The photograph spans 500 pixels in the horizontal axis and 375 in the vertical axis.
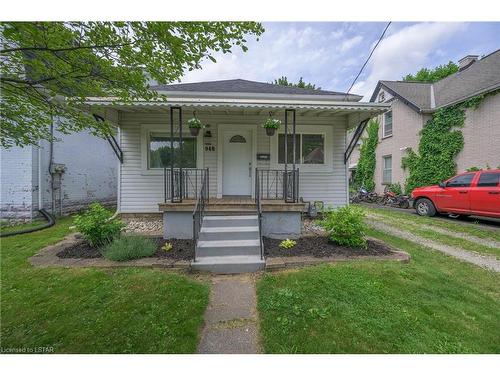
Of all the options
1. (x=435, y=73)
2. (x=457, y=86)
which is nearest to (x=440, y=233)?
(x=457, y=86)

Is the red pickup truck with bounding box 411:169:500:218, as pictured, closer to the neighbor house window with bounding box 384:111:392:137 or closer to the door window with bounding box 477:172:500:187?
the door window with bounding box 477:172:500:187

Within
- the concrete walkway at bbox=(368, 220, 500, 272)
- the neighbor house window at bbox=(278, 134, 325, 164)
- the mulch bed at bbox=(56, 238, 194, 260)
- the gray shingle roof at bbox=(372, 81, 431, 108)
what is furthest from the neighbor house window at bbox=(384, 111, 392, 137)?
the mulch bed at bbox=(56, 238, 194, 260)

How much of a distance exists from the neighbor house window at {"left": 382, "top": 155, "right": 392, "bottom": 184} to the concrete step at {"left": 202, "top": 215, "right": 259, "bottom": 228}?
39.8 feet

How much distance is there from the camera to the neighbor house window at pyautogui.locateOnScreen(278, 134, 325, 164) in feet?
22.4

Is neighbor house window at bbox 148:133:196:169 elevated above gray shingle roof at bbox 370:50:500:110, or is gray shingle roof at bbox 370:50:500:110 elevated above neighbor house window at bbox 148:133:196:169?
gray shingle roof at bbox 370:50:500:110

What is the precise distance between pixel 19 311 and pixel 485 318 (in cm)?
534

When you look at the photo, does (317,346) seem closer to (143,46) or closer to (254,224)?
(254,224)

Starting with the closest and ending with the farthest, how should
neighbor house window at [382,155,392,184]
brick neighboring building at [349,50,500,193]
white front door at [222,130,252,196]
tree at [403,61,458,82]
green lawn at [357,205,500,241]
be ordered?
green lawn at [357,205,500,241], white front door at [222,130,252,196], brick neighboring building at [349,50,500,193], neighbor house window at [382,155,392,184], tree at [403,61,458,82]

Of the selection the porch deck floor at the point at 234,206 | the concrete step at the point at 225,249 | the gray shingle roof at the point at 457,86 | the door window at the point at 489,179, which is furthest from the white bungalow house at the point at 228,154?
the gray shingle roof at the point at 457,86

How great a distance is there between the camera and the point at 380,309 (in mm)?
2693

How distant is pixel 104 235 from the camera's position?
4.53 m

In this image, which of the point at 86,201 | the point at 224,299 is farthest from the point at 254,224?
the point at 86,201

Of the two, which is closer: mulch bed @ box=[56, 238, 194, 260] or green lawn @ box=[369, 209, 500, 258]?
mulch bed @ box=[56, 238, 194, 260]

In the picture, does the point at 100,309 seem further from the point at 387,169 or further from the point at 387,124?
the point at 387,124
